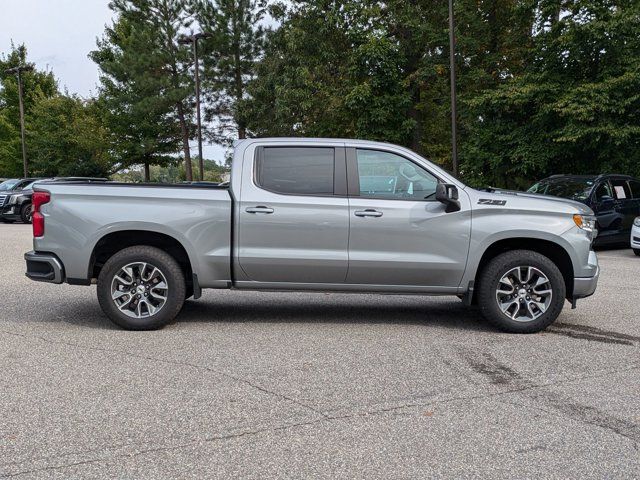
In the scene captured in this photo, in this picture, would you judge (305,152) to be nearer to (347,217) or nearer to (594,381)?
(347,217)

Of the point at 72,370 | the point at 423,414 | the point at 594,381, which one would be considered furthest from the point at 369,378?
the point at 72,370

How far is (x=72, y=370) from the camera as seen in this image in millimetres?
5059

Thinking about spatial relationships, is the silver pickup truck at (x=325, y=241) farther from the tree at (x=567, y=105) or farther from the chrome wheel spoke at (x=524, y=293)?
the tree at (x=567, y=105)

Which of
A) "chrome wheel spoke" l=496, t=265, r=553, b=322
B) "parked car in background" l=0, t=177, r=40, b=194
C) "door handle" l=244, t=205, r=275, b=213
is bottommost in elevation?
"chrome wheel spoke" l=496, t=265, r=553, b=322

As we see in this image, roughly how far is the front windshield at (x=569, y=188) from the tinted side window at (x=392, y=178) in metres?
9.56

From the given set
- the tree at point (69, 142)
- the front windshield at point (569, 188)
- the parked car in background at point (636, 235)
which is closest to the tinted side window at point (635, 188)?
the front windshield at point (569, 188)

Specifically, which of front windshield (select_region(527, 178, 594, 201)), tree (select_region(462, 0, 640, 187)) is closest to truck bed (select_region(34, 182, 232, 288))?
front windshield (select_region(527, 178, 594, 201))

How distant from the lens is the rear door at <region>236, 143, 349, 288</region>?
6406 millimetres

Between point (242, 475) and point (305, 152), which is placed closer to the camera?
point (242, 475)

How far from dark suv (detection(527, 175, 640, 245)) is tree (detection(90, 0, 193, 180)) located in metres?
30.9

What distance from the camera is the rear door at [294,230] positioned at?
6406 mm

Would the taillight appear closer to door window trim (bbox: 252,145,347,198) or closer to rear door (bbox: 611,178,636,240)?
door window trim (bbox: 252,145,347,198)

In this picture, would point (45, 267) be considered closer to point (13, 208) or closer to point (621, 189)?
point (621, 189)

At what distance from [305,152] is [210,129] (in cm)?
4085
